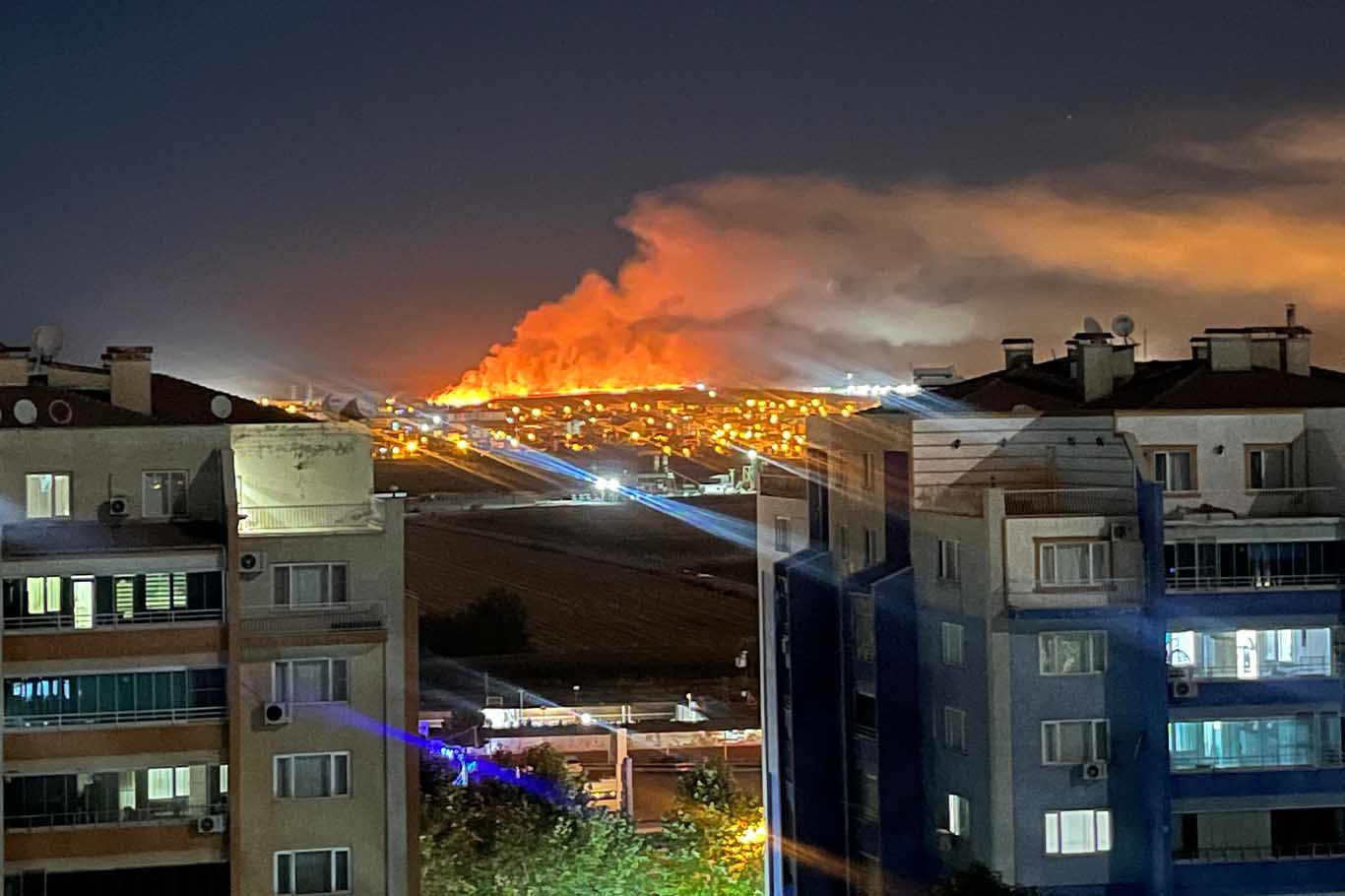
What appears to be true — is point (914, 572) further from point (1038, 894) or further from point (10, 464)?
point (10, 464)

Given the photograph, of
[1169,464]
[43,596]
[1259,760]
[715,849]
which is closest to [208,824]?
[43,596]

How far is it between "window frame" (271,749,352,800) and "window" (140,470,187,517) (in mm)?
3778

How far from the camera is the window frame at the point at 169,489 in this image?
102 feet

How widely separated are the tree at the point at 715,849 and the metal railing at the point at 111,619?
13.7m

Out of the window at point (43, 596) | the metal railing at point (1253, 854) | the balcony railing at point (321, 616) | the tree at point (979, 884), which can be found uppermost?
the window at point (43, 596)

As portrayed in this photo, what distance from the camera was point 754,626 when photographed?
110812 millimetres

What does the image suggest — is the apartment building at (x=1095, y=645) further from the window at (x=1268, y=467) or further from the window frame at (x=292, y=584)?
the window frame at (x=292, y=584)

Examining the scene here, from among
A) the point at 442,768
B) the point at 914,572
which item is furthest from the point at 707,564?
the point at 914,572

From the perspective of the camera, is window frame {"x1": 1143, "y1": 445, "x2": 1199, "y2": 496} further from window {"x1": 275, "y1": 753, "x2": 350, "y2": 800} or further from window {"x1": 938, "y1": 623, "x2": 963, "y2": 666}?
window {"x1": 275, "y1": 753, "x2": 350, "y2": 800}

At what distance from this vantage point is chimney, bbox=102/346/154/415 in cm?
3278

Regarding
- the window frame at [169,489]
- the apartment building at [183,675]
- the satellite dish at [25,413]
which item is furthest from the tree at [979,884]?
the satellite dish at [25,413]

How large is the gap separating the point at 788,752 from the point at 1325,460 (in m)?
10.1

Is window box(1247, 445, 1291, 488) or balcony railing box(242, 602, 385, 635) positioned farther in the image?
window box(1247, 445, 1291, 488)

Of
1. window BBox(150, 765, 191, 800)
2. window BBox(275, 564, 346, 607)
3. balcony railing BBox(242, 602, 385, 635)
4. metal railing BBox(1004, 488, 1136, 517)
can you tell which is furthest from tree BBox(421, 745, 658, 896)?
metal railing BBox(1004, 488, 1136, 517)
